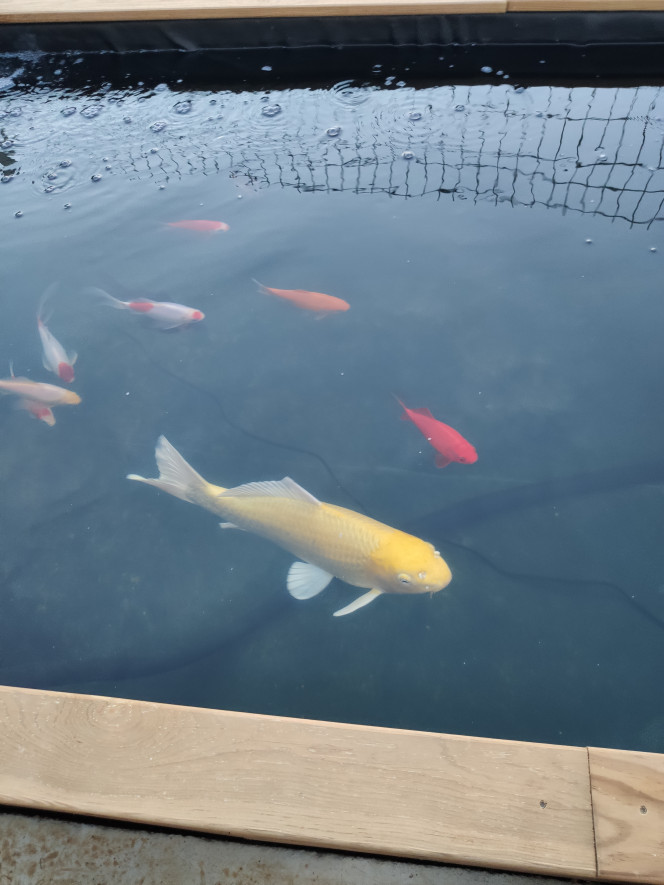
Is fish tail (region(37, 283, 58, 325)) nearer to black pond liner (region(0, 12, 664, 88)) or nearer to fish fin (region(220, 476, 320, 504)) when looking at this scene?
fish fin (region(220, 476, 320, 504))

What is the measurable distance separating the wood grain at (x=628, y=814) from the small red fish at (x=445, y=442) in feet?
4.19

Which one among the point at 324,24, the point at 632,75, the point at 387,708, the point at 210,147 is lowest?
the point at 387,708

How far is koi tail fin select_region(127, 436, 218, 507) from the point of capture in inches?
93.3

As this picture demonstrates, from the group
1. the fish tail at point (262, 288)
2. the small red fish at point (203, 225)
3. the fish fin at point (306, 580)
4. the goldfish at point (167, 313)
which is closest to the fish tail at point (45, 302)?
the goldfish at point (167, 313)

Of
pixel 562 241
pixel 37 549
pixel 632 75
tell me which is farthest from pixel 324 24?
pixel 37 549

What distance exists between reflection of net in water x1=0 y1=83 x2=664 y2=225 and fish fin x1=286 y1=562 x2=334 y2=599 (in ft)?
8.92

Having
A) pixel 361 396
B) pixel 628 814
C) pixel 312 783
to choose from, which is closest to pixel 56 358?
pixel 361 396

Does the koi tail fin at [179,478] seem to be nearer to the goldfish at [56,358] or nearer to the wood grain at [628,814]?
the goldfish at [56,358]

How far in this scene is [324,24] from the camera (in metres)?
4.91

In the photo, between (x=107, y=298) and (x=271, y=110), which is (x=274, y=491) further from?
(x=271, y=110)

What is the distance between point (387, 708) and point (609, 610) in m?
0.85

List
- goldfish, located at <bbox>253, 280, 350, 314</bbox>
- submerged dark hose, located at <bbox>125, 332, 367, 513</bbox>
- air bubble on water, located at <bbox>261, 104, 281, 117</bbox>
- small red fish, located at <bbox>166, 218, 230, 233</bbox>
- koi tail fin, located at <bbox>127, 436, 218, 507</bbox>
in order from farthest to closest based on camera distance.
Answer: air bubble on water, located at <bbox>261, 104, 281, 117</bbox> < small red fish, located at <bbox>166, 218, 230, 233</bbox> < goldfish, located at <bbox>253, 280, 350, 314</bbox> < submerged dark hose, located at <bbox>125, 332, 367, 513</bbox> < koi tail fin, located at <bbox>127, 436, 218, 507</bbox>

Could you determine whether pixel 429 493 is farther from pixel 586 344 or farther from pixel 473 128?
pixel 473 128

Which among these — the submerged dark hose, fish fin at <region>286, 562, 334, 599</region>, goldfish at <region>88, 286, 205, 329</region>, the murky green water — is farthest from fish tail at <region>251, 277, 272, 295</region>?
fish fin at <region>286, 562, 334, 599</region>
